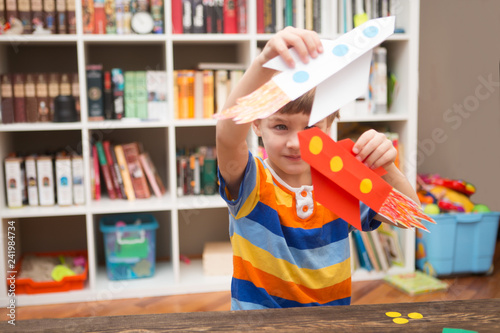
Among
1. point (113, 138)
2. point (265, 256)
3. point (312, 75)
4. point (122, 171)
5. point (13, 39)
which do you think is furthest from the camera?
point (113, 138)

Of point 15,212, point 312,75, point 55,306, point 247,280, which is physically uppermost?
point 312,75

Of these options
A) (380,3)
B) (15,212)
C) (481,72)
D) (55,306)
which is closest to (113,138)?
(15,212)

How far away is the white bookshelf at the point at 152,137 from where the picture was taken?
6.88 ft

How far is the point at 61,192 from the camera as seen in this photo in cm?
213

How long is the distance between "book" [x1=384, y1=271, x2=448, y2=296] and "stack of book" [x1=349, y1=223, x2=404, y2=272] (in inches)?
3.3

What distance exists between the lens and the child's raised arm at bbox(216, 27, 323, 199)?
0.51 m

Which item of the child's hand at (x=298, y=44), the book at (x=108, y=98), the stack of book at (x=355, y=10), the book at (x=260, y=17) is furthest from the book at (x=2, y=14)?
the child's hand at (x=298, y=44)

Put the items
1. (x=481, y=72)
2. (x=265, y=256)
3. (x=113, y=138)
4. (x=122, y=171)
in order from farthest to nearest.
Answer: (x=481, y=72), (x=113, y=138), (x=122, y=171), (x=265, y=256)

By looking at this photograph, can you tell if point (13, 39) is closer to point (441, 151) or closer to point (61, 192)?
point (61, 192)

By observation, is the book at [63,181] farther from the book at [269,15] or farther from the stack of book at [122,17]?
the book at [269,15]

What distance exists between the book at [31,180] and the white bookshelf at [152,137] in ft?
0.18

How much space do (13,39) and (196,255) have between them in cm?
135

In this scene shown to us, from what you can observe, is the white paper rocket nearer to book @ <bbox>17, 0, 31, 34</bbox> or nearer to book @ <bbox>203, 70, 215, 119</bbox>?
book @ <bbox>203, 70, 215, 119</bbox>

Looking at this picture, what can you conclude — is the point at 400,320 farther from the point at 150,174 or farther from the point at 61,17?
the point at 61,17
